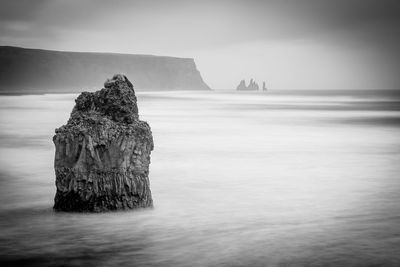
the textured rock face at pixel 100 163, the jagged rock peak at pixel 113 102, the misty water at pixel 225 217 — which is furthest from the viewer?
the jagged rock peak at pixel 113 102

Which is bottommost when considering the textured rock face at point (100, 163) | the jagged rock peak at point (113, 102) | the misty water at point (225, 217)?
the misty water at point (225, 217)

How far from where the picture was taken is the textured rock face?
7.00m

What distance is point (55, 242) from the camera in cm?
617

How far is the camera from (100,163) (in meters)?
7.00

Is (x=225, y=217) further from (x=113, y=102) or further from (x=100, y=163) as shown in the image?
(x=113, y=102)

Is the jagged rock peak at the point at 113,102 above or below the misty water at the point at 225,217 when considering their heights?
above

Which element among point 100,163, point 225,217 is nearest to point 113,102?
point 100,163

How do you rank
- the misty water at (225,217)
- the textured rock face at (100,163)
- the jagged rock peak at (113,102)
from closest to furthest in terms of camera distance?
the misty water at (225,217)
the textured rock face at (100,163)
the jagged rock peak at (113,102)

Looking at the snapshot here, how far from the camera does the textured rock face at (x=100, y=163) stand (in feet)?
23.0

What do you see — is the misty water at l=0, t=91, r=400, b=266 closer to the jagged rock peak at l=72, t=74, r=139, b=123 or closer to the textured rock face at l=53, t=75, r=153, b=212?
the textured rock face at l=53, t=75, r=153, b=212

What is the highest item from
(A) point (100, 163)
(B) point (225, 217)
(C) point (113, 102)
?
(C) point (113, 102)

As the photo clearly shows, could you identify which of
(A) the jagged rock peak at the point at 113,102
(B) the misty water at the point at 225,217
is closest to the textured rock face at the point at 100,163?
(A) the jagged rock peak at the point at 113,102

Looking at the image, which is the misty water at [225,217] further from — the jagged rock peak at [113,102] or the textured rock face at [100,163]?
the jagged rock peak at [113,102]

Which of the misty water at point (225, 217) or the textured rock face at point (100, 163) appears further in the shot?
the textured rock face at point (100, 163)
